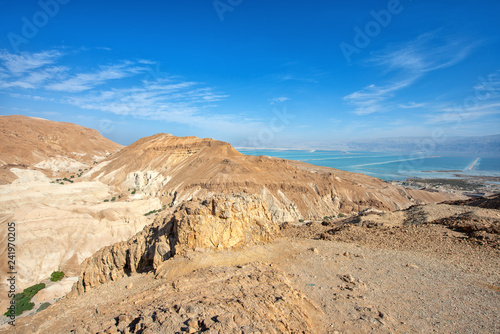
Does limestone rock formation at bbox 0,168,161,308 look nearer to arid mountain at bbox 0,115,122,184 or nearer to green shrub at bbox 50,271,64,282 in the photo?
green shrub at bbox 50,271,64,282

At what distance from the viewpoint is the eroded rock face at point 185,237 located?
954 cm

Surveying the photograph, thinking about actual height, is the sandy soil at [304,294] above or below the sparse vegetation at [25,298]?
above

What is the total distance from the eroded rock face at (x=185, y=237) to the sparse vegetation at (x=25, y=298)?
10.6m

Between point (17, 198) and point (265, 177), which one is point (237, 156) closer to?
point (265, 177)

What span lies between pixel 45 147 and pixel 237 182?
7328 centimetres

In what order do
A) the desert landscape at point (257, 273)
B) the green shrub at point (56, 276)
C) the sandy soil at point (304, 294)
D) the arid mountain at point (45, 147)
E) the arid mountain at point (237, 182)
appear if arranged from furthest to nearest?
the arid mountain at point (45, 147), the arid mountain at point (237, 182), the green shrub at point (56, 276), the desert landscape at point (257, 273), the sandy soil at point (304, 294)

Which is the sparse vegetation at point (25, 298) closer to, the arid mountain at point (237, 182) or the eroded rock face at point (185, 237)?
the eroded rock face at point (185, 237)

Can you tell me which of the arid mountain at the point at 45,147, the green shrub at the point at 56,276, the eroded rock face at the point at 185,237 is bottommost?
the green shrub at the point at 56,276

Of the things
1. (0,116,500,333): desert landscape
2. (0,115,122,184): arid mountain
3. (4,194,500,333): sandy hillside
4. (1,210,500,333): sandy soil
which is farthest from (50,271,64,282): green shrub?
(0,115,122,184): arid mountain

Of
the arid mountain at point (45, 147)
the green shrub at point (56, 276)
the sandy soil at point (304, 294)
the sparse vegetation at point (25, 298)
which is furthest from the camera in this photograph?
the arid mountain at point (45, 147)

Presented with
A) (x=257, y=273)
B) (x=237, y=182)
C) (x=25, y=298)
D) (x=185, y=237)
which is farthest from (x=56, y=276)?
Answer: (x=237, y=182)

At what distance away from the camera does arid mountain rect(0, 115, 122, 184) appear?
62.8m

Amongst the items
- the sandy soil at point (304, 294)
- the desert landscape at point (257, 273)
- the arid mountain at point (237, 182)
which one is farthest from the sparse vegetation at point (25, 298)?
the arid mountain at point (237, 182)

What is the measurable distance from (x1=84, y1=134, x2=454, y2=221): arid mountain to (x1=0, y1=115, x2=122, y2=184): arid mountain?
62.6ft
